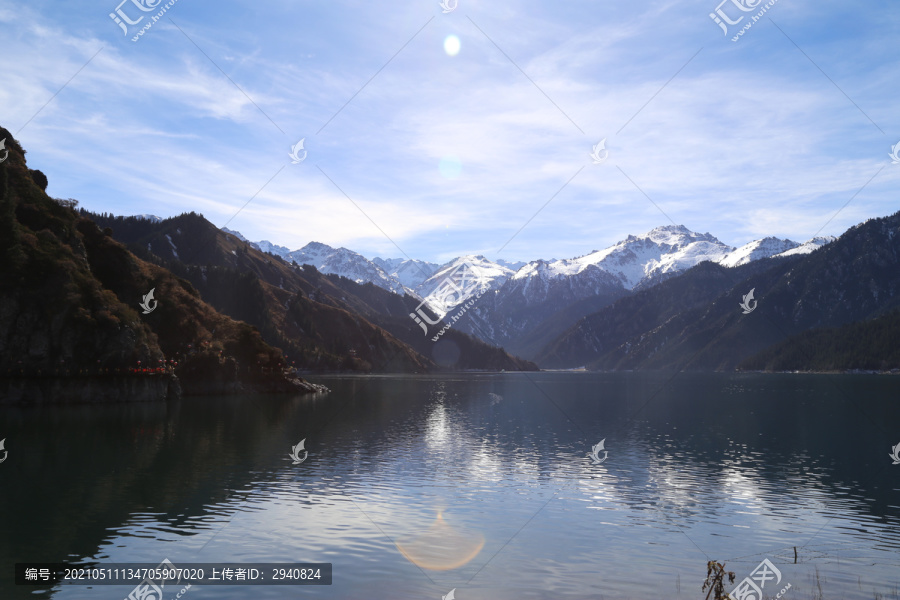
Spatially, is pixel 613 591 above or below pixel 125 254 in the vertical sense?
below

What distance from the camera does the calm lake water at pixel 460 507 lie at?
3294 centimetres

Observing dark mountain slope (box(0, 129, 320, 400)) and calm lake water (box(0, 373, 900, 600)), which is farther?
dark mountain slope (box(0, 129, 320, 400))

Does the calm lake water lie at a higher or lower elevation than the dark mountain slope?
lower

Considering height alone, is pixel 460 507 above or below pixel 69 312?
below

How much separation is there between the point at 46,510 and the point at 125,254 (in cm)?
15386

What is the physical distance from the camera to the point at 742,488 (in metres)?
56.9

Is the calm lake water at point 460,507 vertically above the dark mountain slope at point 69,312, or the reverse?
the dark mountain slope at point 69,312

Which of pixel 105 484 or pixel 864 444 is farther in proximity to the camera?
pixel 864 444

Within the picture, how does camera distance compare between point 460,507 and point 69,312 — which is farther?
point 69,312

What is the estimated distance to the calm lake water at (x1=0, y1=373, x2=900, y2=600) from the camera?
3294 centimetres

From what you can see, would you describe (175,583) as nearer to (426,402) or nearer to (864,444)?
(864,444)

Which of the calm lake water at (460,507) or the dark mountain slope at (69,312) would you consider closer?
the calm lake water at (460,507)

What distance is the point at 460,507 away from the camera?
48.0m

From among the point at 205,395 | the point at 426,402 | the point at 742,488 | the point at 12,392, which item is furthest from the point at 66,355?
the point at 742,488
